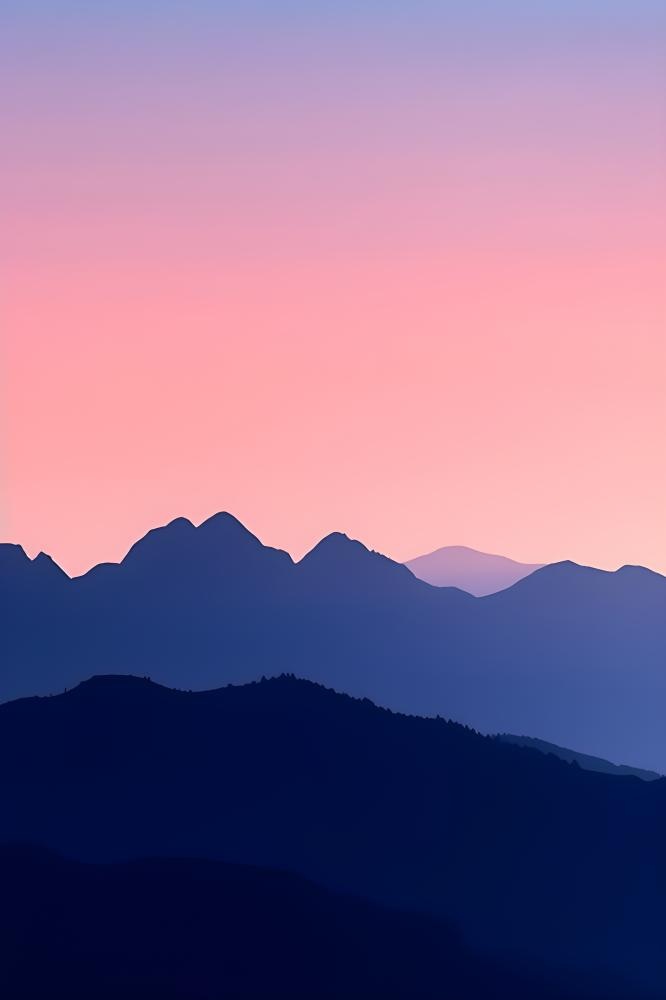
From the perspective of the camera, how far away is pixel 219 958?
14112cm

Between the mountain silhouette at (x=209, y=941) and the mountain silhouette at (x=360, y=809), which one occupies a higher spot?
the mountain silhouette at (x=360, y=809)

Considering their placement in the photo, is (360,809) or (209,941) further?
(360,809)

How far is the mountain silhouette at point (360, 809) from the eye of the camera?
167 meters

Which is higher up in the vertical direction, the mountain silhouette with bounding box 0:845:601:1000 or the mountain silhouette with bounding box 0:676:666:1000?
the mountain silhouette with bounding box 0:676:666:1000

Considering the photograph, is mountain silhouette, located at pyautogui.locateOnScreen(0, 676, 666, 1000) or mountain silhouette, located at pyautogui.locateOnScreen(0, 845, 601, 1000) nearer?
mountain silhouette, located at pyautogui.locateOnScreen(0, 845, 601, 1000)

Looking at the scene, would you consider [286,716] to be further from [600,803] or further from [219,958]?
[219,958]

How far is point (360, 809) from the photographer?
585 ft

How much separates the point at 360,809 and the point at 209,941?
38.1 m

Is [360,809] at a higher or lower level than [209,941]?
higher

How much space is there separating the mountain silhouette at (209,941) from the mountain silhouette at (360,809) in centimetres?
771

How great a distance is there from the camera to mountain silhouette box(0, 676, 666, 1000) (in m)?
167

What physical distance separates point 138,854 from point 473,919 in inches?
1316

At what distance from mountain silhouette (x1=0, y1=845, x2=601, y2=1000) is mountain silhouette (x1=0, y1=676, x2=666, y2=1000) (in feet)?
25.3

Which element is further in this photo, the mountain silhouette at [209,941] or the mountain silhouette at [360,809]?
the mountain silhouette at [360,809]
